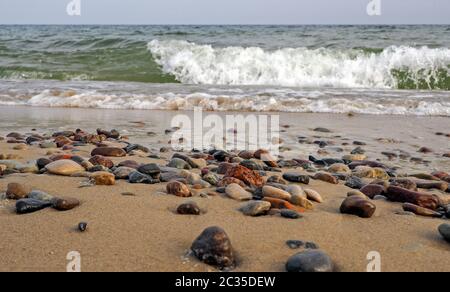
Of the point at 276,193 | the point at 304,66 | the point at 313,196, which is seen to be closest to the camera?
the point at 276,193

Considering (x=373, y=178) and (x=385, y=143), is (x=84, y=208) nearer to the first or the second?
(x=373, y=178)

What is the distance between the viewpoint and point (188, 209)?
1963 mm

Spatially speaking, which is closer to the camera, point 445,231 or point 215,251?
point 215,251

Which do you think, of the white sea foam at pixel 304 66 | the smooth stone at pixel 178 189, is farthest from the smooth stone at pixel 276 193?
the white sea foam at pixel 304 66

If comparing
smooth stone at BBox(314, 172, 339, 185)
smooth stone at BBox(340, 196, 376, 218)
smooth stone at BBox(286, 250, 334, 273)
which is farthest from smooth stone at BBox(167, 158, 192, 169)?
smooth stone at BBox(286, 250, 334, 273)

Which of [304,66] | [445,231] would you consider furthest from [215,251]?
[304,66]

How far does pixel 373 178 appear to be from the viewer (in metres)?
2.94

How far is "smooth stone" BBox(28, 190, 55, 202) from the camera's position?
78.9 inches

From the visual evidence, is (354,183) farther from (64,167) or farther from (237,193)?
(64,167)

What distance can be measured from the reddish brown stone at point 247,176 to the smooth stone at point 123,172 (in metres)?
0.57

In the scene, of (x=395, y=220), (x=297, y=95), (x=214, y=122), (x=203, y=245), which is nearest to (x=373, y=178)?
(x=395, y=220)

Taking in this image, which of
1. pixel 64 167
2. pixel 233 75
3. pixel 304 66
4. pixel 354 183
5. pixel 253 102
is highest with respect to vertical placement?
pixel 304 66

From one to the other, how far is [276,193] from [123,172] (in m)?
0.93
